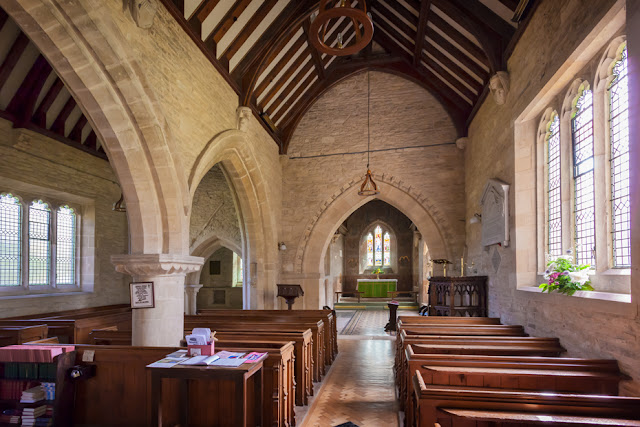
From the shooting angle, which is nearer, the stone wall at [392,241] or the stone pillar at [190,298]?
the stone pillar at [190,298]

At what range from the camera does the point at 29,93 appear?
6.70 metres

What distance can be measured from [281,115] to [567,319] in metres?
7.97

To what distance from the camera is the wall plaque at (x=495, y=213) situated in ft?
18.9

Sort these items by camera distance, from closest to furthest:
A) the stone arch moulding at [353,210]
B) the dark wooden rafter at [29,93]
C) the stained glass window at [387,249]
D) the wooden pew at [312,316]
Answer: the wooden pew at [312,316] < the dark wooden rafter at [29,93] < the stone arch moulding at [353,210] < the stained glass window at [387,249]

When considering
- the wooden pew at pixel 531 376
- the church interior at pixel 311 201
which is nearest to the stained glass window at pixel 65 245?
the church interior at pixel 311 201

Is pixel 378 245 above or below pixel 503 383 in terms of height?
above

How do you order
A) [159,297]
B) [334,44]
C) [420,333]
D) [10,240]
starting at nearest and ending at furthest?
[420,333] → [159,297] → [10,240] → [334,44]

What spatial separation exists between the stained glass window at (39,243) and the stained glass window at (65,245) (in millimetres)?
205

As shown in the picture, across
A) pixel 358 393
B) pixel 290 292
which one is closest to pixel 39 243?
pixel 290 292

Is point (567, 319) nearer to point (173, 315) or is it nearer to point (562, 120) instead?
point (562, 120)

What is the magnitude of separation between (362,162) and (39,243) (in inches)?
285

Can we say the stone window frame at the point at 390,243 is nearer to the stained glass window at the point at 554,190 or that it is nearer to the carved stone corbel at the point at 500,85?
the carved stone corbel at the point at 500,85

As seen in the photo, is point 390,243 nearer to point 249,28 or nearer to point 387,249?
point 387,249

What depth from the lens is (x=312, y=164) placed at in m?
10.5
